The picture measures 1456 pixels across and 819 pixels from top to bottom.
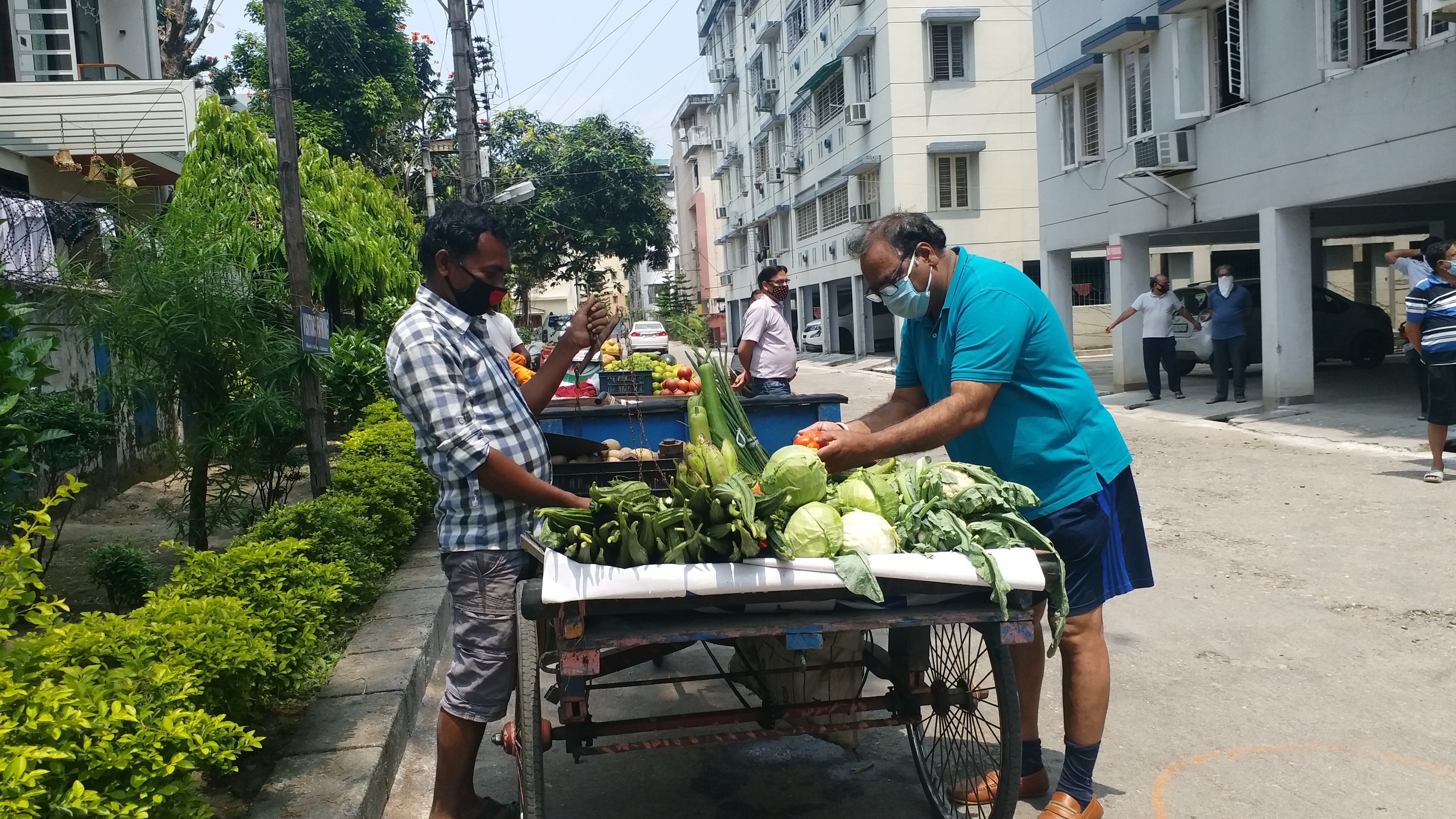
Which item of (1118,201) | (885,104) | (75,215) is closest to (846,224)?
(885,104)

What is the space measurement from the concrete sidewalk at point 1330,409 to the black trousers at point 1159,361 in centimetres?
23

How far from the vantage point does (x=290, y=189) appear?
725cm

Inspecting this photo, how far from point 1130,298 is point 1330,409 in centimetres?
465

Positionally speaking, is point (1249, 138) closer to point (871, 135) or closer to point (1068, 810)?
point (1068, 810)

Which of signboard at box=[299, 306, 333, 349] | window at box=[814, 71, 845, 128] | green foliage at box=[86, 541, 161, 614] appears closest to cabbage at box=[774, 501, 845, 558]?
green foliage at box=[86, 541, 161, 614]

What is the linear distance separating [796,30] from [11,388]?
1609 inches

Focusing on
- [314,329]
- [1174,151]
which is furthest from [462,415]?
[1174,151]

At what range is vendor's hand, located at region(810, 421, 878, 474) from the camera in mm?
3385

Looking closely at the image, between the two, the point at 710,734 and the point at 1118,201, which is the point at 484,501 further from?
the point at 1118,201

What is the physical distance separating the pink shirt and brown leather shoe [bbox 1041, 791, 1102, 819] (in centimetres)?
626

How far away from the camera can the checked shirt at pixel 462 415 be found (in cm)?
324

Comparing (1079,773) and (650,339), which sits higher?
(650,339)

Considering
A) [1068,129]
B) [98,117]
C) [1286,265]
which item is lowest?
[1286,265]

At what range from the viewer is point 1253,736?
4.33 meters
